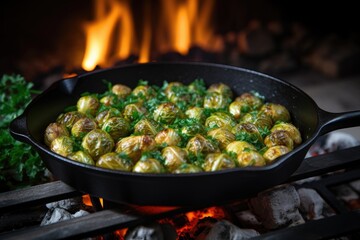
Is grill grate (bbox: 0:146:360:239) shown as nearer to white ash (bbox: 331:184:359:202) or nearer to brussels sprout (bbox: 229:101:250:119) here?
brussels sprout (bbox: 229:101:250:119)

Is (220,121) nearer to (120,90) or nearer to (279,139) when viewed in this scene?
(279,139)

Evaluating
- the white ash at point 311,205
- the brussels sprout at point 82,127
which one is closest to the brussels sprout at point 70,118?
the brussels sprout at point 82,127

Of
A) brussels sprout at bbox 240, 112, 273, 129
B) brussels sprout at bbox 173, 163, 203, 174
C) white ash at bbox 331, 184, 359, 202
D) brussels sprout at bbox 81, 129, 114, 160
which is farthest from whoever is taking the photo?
white ash at bbox 331, 184, 359, 202

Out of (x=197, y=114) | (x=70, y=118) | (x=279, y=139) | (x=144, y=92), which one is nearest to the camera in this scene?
(x=279, y=139)

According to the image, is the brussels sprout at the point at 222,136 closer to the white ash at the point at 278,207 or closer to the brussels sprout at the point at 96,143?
the white ash at the point at 278,207

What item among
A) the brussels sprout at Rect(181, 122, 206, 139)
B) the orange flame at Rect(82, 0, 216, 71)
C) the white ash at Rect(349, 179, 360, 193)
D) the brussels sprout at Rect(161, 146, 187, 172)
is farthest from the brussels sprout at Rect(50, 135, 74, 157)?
the orange flame at Rect(82, 0, 216, 71)

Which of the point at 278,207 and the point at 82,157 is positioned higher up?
the point at 82,157

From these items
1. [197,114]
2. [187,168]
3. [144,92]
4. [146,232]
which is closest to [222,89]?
[197,114]
